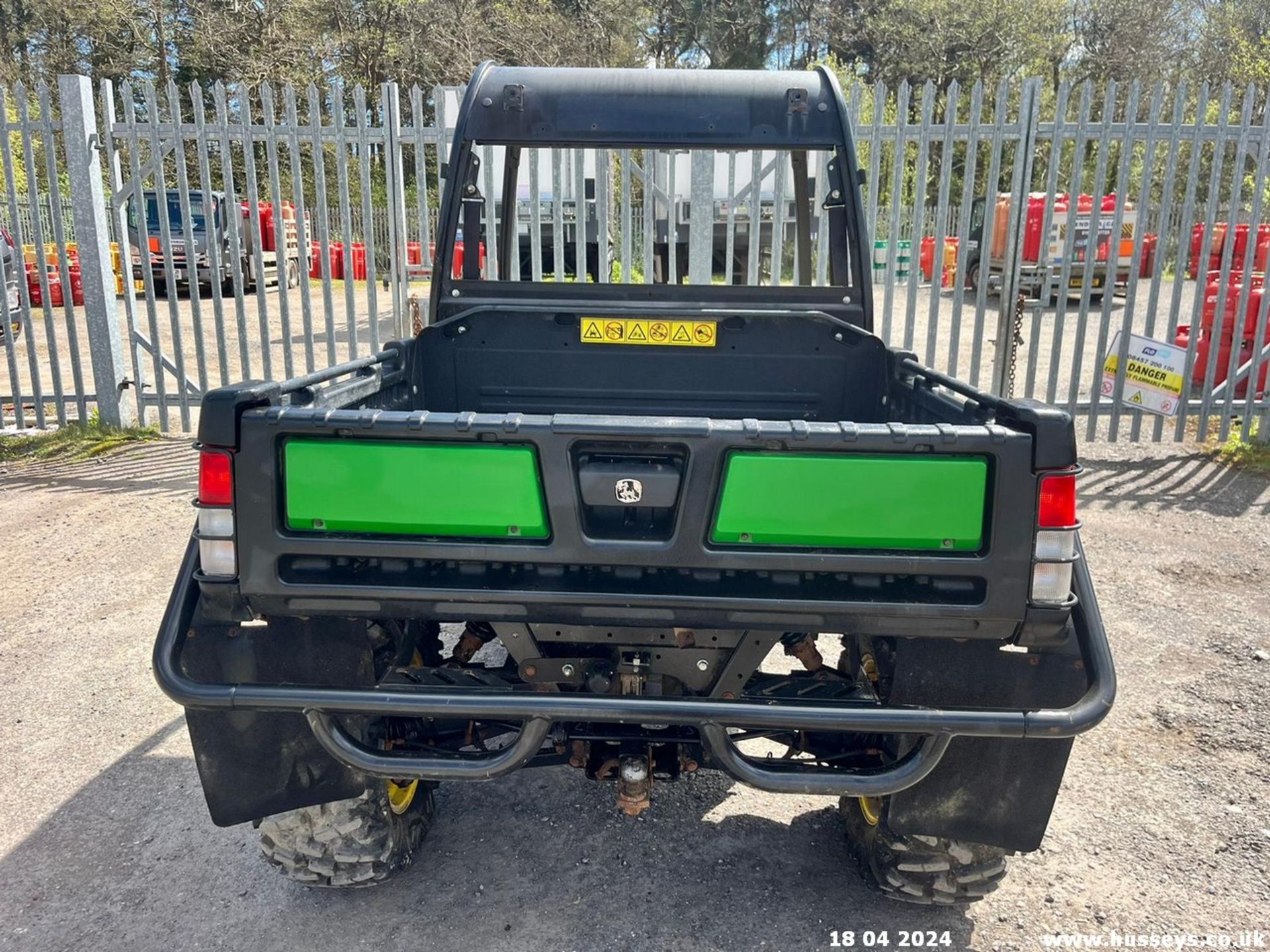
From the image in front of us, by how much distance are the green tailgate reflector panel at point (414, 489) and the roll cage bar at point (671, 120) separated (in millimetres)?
1533

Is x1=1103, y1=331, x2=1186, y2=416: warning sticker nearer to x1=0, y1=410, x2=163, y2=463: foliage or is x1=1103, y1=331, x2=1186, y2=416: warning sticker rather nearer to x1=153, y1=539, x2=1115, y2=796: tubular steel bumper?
x1=153, y1=539, x2=1115, y2=796: tubular steel bumper

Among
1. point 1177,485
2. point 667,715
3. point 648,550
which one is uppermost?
point 648,550

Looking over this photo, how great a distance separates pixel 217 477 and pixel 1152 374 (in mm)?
6895

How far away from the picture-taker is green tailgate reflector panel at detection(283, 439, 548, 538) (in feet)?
7.16

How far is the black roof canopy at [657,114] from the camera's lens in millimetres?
3479

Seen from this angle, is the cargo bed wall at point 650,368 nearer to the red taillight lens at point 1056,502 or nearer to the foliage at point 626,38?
the red taillight lens at point 1056,502

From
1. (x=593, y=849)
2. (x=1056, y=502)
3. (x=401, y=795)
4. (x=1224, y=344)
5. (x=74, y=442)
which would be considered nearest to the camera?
(x=1056, y=502)

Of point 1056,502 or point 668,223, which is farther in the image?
point 668,223

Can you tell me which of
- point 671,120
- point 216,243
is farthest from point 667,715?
point 216,243

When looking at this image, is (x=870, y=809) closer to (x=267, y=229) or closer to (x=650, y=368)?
(x=650, y=368)

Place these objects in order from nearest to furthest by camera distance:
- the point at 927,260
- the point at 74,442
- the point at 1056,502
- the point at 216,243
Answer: the point at 1056,502 < the point at 216,243 < the point at 74,442 < the point at 927,260

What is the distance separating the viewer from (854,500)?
216 cm

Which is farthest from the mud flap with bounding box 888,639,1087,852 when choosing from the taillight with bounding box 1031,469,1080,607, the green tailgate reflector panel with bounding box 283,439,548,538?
the green tailgate reflector panel with bounding box 283,439,548,538

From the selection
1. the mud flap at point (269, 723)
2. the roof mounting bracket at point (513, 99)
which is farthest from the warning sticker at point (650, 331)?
the mud flap at point (269, 723)
